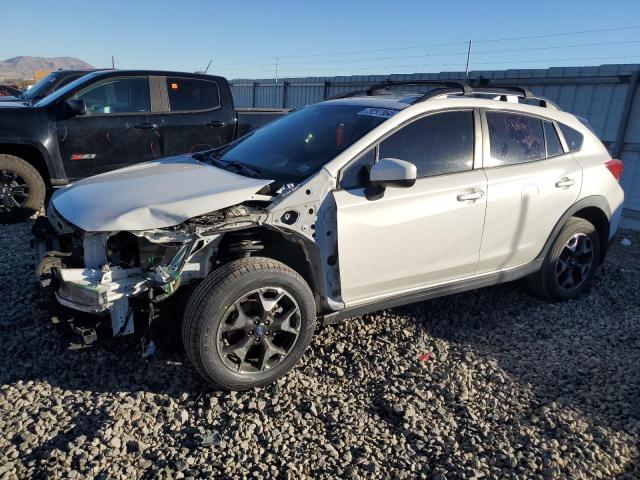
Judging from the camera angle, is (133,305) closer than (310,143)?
Yes

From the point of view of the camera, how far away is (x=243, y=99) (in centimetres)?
1827

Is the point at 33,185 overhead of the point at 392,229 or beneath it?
beneath

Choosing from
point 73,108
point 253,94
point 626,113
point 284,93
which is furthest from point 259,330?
point 253,94

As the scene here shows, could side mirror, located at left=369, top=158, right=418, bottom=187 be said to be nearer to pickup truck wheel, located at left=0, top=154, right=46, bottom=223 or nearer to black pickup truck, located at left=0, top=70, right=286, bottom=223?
black pickup truck, located at left=0, top=70, right=286, bottom=223

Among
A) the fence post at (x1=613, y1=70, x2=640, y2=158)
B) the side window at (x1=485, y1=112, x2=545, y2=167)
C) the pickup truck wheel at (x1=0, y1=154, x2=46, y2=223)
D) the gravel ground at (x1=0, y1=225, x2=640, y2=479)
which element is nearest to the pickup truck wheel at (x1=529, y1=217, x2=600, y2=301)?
the gravel ground at (x1=0, y1=225, x2=640, y2=479)

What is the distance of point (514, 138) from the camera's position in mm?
4020

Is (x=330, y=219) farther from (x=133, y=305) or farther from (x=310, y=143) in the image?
(x=133, y=305)

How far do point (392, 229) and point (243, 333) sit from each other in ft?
3.81

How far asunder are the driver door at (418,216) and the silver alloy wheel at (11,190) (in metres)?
4.50

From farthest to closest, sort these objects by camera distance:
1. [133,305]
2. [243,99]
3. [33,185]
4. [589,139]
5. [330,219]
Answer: [243,99] → [33,185] → [589,139] → [330,219] → [133,305]

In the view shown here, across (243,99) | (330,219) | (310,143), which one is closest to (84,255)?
(330,219)

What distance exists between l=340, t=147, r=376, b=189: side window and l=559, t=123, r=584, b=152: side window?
206 centimetres

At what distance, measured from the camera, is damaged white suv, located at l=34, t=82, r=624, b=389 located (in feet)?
9.37

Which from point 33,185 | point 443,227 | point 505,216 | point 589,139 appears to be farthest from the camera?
point 33,185
